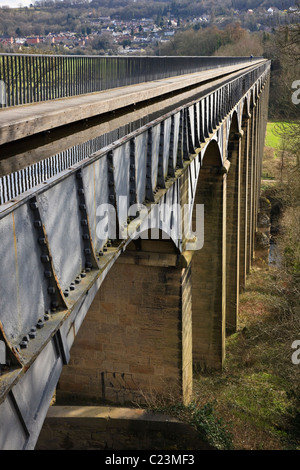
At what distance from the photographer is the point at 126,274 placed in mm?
13773

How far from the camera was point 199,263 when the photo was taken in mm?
20547

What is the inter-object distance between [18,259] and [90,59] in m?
5.44

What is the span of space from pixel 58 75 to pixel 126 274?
7137 millimetres

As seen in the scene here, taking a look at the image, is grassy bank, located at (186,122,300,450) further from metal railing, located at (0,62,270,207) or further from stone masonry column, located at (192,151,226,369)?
metal railing, located at (0,62,270,207)

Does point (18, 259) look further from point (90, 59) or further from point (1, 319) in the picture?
point (90, 59)

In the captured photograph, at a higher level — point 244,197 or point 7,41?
point 7,41

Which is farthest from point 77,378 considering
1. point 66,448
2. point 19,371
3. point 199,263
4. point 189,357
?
point 19,371
